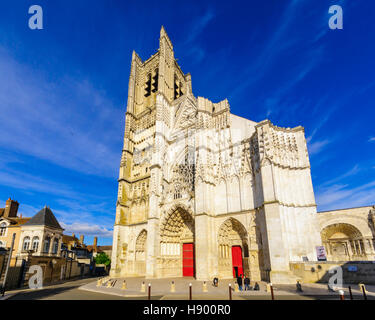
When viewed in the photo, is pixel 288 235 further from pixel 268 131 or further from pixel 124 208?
pixel 124 208

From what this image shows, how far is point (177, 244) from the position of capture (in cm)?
2066

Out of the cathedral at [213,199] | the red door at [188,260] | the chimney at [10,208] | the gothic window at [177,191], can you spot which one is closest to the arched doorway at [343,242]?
the cathedral at [213,199]

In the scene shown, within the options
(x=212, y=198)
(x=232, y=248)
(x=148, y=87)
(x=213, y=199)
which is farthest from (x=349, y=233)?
(x=148, y=87)

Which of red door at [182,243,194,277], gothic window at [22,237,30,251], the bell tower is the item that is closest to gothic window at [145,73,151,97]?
the bell tower

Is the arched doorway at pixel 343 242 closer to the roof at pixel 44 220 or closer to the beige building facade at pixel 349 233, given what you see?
the beige building facade at pixel 349 233

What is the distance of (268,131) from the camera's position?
16.8 meters

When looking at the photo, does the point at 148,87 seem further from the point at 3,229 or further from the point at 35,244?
the point at 3,229

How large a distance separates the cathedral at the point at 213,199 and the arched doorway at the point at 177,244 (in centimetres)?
9

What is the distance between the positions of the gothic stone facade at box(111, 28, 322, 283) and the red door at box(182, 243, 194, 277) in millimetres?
85

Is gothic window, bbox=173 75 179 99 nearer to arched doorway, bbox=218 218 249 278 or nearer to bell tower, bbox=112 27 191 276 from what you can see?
bell tower, bbox=112 27 191 276

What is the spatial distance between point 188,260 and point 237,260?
4.95m

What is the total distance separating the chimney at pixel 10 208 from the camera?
2703 centimetres

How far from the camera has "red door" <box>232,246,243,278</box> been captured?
17.2 m

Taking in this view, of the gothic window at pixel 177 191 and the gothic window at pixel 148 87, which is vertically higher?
the gothic window at pixel 148 87
